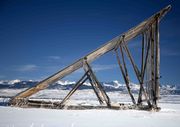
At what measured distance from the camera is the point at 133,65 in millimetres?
20375

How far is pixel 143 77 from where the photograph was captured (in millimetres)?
19891

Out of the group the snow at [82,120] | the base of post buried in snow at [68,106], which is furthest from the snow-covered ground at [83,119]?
the base of post buried in snow at [68,106]

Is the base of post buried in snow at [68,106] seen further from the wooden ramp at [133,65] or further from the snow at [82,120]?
the snow at [82,120]

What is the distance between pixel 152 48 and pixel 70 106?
22.7 ft

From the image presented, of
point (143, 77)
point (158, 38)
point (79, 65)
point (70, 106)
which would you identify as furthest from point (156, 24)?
point (70, 106)

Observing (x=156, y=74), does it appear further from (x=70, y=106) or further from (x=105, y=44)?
(x=70, y=106)

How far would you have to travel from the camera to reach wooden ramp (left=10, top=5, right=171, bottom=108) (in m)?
19.8

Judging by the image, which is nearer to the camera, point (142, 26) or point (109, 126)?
point (109, 126)

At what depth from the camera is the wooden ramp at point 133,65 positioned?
1977 cm

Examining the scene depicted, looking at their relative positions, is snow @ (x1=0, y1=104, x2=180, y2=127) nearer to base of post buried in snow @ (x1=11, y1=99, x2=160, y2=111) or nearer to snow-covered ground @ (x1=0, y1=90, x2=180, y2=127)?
snow-covered ground @ (x1=0, y1=90, x2=180, y2=127)

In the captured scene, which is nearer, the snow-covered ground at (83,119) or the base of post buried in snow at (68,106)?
the snow-covered ground at (83,119)

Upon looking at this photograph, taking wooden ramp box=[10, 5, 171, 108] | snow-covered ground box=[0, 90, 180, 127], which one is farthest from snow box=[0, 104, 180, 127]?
wooden ramp box=[10, 5, 171, 108]

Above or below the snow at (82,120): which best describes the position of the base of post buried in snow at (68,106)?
above

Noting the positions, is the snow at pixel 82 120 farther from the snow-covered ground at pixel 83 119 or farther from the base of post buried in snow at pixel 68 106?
the base of post buried in snow at pixel 68 106
